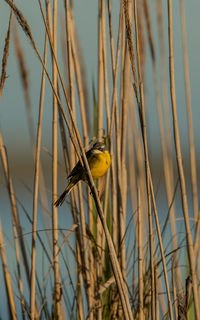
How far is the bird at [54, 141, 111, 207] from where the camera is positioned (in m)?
2.78

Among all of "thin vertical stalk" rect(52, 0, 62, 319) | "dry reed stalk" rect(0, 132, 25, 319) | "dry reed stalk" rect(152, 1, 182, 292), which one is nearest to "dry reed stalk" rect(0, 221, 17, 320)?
"dry reed stalk" rect(0, 132, 25, 319)

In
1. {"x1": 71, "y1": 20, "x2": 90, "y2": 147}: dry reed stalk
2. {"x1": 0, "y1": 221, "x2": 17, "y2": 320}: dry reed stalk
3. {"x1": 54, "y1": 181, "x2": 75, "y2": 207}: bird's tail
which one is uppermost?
{"x1": 71, "y1": 20, "x2": 90, "y2": 147}: dry reed stalk

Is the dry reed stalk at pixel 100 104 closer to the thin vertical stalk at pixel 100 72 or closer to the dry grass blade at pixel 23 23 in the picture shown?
the thin vertical stalk at pixel 100 72

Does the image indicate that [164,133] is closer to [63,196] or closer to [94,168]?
[94,168]

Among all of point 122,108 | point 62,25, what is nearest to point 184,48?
point 122,108

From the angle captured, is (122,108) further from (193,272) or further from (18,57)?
(193,272)

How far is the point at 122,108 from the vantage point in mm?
2748

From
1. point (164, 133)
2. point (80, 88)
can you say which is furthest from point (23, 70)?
point (164, 133)

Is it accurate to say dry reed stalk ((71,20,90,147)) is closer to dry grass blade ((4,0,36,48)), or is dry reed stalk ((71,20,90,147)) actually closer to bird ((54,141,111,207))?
bird ((54,141,111,207))

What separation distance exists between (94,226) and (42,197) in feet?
1.89

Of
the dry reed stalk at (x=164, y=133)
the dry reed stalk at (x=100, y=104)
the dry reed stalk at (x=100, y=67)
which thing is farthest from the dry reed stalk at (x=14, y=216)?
the dry reed stalk at (x=164, y=133)

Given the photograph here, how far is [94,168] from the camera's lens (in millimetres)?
3219

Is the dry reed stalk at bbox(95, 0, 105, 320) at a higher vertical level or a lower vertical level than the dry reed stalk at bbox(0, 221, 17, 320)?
higher

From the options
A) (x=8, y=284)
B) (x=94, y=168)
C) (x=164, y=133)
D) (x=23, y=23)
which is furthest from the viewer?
(x=164, y=133)
